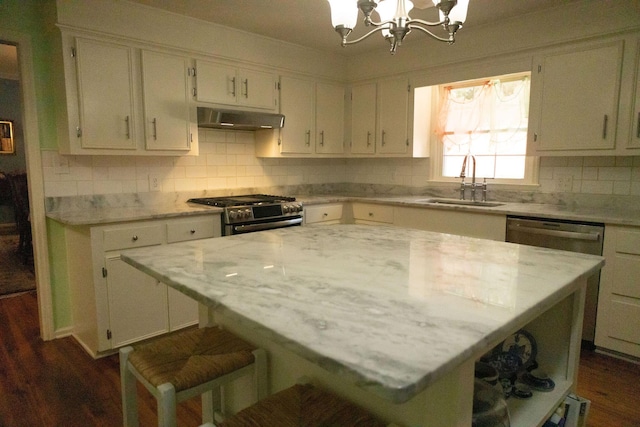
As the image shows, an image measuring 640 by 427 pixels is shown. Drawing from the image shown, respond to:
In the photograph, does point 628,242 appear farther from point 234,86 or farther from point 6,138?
point 6,138

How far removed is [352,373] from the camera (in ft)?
2.33

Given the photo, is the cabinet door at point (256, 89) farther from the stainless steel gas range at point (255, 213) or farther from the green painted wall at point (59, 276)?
the green painted wall at point (59, 276)

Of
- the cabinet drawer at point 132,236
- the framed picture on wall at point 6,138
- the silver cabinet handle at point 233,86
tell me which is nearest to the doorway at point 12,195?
the framed picture on wall at point 6,138

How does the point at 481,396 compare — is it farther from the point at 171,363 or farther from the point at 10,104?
the point at 10,104

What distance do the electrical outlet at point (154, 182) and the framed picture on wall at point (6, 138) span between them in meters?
5.13

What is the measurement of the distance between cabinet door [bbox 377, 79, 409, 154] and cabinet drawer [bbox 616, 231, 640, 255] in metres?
1.95

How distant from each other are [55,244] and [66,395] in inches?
47.2

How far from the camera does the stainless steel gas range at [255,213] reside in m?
3.17

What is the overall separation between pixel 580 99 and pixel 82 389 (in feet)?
12.2

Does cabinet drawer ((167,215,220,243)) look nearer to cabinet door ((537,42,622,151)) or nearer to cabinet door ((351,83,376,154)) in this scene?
cabinet door ((351,83,376,154))

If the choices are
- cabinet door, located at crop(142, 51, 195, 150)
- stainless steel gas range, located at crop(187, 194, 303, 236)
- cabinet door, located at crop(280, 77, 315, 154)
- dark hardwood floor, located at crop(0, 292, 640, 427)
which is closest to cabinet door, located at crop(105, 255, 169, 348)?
dark hardwood floor, located at crop(0, 292, 640, 427)

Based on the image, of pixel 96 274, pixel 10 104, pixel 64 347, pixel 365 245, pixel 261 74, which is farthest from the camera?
pixel 10 104

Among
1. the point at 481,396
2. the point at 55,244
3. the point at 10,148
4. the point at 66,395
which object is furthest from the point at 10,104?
the point at 481,396

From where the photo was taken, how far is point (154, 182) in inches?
135
